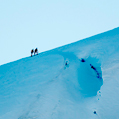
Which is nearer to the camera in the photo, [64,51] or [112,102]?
[112,102]

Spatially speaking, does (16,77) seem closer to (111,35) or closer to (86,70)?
(86,70)

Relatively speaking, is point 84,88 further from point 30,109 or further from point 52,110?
point 30,109

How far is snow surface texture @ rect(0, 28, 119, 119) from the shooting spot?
12.6ft

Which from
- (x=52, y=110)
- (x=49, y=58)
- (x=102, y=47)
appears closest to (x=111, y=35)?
(x=102, y=47)

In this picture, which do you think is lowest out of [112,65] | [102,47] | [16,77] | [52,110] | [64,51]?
[52,110]

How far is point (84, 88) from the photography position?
468cm

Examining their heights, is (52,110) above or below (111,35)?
below

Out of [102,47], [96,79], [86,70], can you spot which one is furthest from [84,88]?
[102,47]

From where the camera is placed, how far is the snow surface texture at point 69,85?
12.6 ft

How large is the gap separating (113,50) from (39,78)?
308cm

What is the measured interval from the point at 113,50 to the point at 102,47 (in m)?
0.62

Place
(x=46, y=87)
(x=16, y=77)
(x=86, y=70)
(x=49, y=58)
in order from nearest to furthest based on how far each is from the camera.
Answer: (x=46, y=87)
(x=86, y=70)
(x=16, y=77)
(x=49, y=58)

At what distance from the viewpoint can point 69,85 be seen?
482 centimetres

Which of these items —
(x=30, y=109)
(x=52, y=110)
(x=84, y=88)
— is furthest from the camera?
(x=84, y=88)
